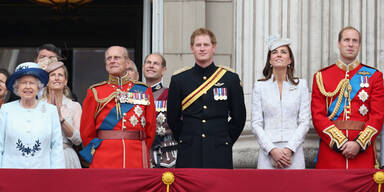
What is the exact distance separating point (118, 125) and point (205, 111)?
0.74 meters

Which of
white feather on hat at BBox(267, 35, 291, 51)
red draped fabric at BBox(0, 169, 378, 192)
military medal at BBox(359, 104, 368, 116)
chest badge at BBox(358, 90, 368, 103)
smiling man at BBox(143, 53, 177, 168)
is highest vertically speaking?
white feather on hat at BBox(267, 35, 291, 51)

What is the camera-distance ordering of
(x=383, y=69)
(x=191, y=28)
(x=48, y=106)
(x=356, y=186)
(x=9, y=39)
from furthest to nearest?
(x=9, y=39), (x=191, y=28), (x=383, y=69), (x=48, y=106), (x=356, y=186)

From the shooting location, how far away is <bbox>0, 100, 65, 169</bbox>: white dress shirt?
6.59 meters

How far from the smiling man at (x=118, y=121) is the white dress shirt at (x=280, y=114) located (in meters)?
0.89

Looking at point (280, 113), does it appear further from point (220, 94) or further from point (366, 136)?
point (366, 136)

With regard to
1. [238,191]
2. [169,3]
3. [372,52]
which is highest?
[169,3]

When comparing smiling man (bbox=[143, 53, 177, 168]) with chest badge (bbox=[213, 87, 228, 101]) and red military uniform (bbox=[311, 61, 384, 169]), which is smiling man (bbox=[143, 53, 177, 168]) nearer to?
chest badge (bbox=[213, 87, 228, 101])

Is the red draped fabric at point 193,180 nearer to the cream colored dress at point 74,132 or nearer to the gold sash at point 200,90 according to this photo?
the gold sash at point 200,90

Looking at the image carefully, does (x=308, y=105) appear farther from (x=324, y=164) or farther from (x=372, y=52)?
(x=372, y=52)

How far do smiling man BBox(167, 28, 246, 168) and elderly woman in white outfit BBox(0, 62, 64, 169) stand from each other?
956 mm

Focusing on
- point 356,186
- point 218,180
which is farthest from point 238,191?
point 356,186

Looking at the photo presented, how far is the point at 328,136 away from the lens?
6.97 meters

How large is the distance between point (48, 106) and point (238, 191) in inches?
73.8

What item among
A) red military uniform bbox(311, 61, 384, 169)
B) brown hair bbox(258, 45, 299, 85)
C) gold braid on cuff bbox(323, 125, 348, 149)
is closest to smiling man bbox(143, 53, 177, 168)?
brown hair bbox(258, 45, 299, 85)
